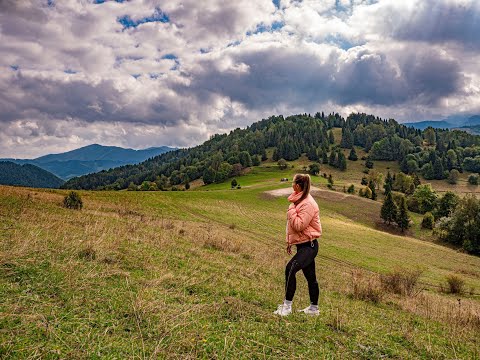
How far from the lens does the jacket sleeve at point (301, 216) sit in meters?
7.22

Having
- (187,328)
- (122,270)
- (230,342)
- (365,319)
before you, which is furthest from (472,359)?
(122,270)

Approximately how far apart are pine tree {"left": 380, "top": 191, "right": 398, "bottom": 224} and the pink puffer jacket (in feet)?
233

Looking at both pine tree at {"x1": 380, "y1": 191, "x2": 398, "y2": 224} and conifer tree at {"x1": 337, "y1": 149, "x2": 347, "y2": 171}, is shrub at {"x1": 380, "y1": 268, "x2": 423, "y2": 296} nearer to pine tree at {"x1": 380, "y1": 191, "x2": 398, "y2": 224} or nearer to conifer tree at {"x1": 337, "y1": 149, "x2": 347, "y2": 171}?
pine tree at {"x1": 380, "y1": 191, "x2": 398, "y2": 224}

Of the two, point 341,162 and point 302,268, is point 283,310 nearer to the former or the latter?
point 302,268

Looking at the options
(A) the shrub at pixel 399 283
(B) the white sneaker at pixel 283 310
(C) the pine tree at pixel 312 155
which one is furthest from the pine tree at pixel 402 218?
(C) the pine tree at pixel 312 155

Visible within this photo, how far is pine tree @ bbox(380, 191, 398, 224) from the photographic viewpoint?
69688mm

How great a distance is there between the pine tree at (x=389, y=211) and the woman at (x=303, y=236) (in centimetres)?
7086

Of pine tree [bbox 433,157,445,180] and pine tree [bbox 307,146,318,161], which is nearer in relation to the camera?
pine tree [bbox 433,157,445,180]

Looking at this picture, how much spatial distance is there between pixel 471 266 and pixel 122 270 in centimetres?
4834

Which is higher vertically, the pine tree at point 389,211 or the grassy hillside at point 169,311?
the grassy hillside at point 169,311

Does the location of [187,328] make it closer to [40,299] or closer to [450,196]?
[40,299]

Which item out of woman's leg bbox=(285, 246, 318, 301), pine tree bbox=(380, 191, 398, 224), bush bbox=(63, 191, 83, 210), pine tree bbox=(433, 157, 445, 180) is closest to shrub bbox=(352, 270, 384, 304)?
woman's leg bbox=(285, 246, 318, 301)

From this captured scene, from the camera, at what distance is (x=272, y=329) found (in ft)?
19.0

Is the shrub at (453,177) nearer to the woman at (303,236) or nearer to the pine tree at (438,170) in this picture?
the pine tree at (438,170)
